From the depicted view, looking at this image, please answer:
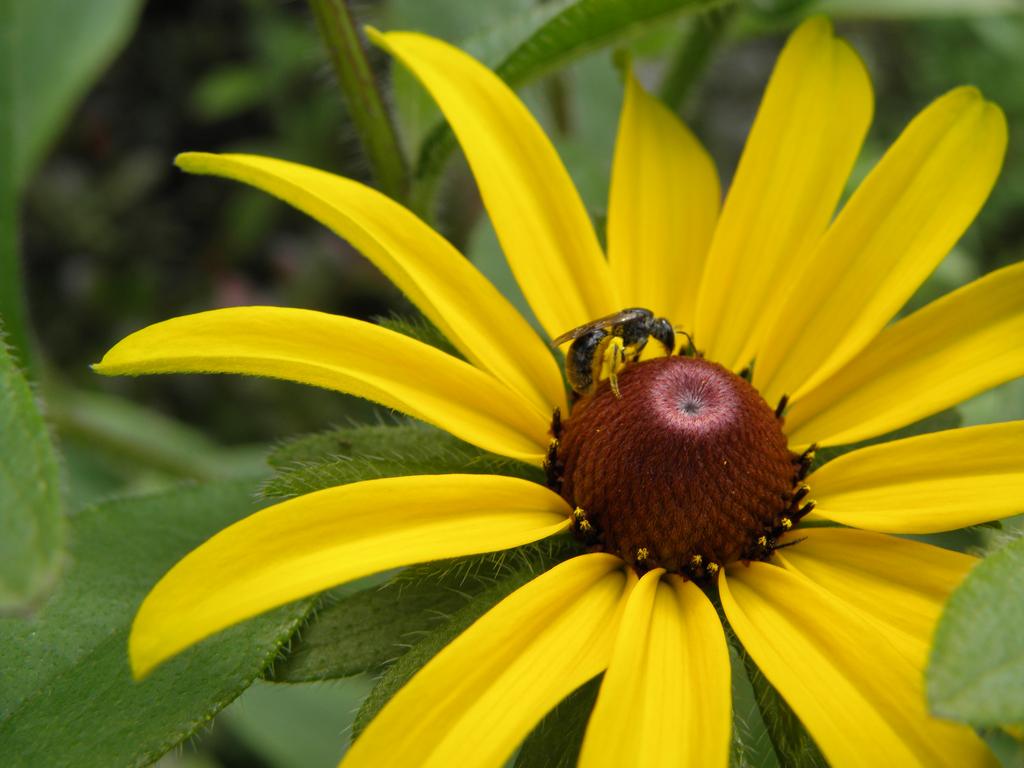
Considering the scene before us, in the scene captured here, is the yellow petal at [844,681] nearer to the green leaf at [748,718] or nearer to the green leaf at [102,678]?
the green leaf at [748,718]

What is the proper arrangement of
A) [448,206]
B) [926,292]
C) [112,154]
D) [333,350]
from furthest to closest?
[112,154]
[448,206]
[926,292]
[333,350]

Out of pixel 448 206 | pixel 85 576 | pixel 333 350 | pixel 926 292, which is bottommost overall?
pixel 85 576

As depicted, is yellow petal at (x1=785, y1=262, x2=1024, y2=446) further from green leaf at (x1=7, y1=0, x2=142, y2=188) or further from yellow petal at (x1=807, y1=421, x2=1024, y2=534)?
green leaf at (x1=7, y1=0, x2=142, y2=188)

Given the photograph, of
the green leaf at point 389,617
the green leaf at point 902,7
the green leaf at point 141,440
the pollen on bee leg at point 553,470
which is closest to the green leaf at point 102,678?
the green leaf at point 389,617

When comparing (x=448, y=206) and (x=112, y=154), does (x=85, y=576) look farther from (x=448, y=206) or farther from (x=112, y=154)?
(x=112, y=154)

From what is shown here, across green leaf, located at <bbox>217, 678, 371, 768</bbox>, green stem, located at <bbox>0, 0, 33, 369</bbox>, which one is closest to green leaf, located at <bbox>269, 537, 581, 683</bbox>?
green stem, located at <bbox>0, 0, 33, 369</bbox>

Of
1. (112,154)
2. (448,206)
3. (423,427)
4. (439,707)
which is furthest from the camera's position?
(112,154)

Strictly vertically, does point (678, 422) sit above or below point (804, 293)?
below

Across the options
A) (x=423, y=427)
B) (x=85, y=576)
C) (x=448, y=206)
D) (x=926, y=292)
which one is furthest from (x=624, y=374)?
(x=448, y=206)
